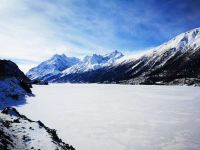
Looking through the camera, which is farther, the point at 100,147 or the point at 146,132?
the point at 146,132

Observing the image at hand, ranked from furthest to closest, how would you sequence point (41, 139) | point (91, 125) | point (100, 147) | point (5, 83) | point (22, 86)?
point (22, 86), point (5, 83), point (91, 125), point (100, 147), point (41, 139)

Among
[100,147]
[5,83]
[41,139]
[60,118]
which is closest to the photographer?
→ [41,139]

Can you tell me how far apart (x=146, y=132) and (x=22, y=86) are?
5822 cm

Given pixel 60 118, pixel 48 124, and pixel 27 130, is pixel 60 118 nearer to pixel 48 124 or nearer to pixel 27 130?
pixel 48 124

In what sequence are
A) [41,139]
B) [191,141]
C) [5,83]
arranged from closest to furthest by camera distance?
[41,139] < [191,141] < [5,83]

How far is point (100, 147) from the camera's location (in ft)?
74.1

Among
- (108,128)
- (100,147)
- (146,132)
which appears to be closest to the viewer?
(100,147)

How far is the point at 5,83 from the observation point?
205ft

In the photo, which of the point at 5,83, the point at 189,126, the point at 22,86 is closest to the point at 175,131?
the point at 189,126

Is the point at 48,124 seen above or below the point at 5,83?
A: below

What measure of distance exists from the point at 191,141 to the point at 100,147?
30.7ft

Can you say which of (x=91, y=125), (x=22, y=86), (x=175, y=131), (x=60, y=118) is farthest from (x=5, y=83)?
(x=175, y=131)

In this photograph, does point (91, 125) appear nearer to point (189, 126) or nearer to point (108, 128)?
point (108, 128)

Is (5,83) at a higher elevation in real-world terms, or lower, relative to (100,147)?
higher
